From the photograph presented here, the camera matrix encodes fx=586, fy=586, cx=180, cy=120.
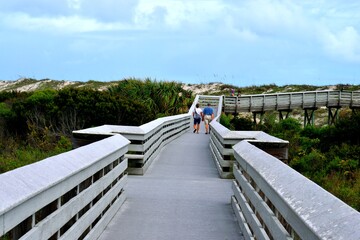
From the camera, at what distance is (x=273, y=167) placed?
6.27 m

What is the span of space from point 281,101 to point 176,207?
146 ft

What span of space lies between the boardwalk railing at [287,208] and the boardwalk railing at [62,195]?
1865 millimetres

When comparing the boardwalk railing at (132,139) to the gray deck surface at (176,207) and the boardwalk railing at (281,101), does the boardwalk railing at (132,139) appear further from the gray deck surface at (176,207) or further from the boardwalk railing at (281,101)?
the boardwalk railing at (281,101)

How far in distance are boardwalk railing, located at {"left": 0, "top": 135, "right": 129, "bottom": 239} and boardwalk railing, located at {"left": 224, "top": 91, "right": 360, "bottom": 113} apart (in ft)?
143

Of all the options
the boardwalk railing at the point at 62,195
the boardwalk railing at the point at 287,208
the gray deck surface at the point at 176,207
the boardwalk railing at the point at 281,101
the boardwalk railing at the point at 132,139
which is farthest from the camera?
the boardwalk railing at the point at 281,101

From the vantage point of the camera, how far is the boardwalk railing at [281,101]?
52062 mm

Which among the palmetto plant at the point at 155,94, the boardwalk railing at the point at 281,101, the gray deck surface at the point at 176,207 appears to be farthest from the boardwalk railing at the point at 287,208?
the boardwalk railing at the point at 281,101

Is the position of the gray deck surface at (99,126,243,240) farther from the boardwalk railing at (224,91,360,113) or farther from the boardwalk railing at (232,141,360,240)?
the boardwalk railing at (224,91,360,113)

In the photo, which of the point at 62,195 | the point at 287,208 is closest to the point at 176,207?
the point at 62,195

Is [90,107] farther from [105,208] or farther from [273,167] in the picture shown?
[273,167]

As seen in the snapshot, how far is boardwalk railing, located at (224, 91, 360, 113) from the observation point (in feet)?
171

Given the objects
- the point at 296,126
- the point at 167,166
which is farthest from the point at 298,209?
the point at 296,126

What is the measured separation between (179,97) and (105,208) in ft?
124

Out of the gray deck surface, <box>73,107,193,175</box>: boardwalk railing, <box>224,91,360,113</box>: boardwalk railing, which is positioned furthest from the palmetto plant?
the gray deck surface
